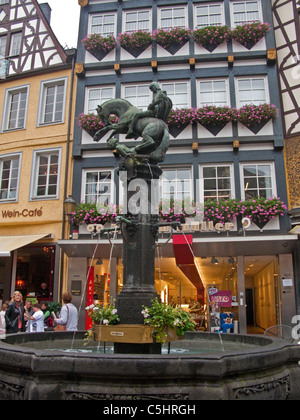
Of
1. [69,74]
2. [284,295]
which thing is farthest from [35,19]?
[284,295]

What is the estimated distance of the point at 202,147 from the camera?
1477 centimetres

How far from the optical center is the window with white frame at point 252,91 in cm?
1503

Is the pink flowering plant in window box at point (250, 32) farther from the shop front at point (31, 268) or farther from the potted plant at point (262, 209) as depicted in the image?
the shop front at point (31, 268)

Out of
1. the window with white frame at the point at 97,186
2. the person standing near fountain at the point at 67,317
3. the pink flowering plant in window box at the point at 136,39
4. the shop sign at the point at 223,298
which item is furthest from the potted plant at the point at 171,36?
the person standing near fountain at the point at 67,317

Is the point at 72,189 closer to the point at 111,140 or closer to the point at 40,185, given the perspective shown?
the point at 40,185

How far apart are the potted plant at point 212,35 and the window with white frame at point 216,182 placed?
4.78 meters

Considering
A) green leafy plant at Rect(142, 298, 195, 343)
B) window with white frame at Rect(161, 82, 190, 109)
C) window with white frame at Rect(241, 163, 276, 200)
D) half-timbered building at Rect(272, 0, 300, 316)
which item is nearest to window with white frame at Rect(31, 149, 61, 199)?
window with white frame at Rect(161, 82, 190, 109)

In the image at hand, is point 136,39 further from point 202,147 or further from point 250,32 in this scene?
point 202,147

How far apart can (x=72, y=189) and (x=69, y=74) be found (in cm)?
484

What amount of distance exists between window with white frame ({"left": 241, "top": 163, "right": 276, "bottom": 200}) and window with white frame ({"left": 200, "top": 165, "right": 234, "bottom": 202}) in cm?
48

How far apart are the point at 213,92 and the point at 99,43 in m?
4.80

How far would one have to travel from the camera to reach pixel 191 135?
585 inches

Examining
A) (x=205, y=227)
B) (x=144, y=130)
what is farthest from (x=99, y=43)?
(x=144, y=130)
